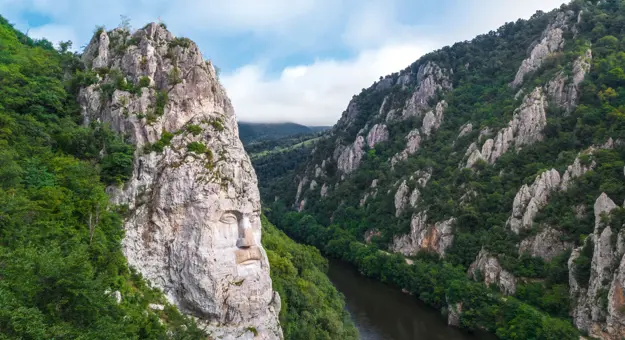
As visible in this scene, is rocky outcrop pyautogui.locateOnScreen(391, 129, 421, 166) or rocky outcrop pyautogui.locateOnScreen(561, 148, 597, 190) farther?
rocky outcrop pyautogui.locateOnScreen(391, 129, 421, 166)

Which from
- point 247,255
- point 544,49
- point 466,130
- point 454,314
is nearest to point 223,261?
point 247,255

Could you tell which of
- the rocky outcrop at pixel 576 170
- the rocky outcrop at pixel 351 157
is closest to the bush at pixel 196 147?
the rocky outcrop at pixel 576 170

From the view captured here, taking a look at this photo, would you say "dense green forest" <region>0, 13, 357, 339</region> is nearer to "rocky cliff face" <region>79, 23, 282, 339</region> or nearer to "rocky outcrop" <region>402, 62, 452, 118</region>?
"rocky cliff face" <region>79, 23, 282, 339</region>

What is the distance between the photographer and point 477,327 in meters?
44.1

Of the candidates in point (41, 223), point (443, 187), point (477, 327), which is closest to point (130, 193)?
point (41, 223)

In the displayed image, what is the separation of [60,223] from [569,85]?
2942 inches

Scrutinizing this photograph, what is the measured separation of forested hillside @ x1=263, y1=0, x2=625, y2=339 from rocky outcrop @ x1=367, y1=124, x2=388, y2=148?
1.08 ft

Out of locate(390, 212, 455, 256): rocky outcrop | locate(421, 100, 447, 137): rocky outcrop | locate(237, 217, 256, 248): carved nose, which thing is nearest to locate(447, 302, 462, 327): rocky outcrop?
locate(390, 212, 455, 256): rocky outcrop

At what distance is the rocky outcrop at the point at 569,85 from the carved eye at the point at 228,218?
6197cm

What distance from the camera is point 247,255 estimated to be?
82.7 ft

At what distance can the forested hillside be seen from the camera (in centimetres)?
4106

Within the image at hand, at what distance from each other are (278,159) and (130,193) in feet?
466

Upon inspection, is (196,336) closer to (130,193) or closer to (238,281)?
(238,281)

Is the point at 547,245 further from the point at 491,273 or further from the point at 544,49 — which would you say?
the point at 544,49
